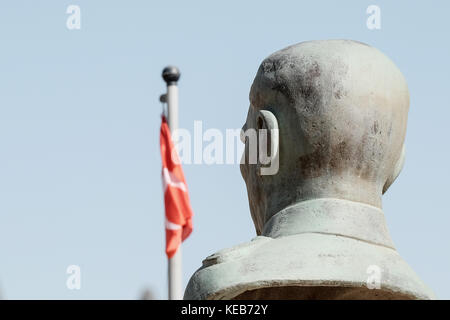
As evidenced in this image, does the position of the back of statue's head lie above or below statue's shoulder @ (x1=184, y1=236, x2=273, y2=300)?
above

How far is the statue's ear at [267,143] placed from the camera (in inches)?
367

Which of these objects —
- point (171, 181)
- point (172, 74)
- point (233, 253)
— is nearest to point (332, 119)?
point (233, 253)

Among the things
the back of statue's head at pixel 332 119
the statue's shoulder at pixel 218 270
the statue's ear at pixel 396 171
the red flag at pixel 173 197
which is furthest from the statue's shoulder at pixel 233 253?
the red flag at pixel 173 197

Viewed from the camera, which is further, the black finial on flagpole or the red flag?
the black finial on flagpole

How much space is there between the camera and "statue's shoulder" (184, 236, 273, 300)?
896cm

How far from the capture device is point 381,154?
9367 millimetres

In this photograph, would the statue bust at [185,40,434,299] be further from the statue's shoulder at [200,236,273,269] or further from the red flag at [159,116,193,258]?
the red flag at [159,116,193,258]

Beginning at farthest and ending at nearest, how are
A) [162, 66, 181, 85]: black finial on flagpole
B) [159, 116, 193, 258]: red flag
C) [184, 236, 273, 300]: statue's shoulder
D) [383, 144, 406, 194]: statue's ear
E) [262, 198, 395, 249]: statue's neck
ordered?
[162, 66, 181, 85]: black finial on flagpole < [159, 116, 193, 258]: red flag < [383, 144, 406, 194]: statue's ear < [262, 198, 395, 249]: statue's neck < [184, 236, 273, 300]: statue's shoulder

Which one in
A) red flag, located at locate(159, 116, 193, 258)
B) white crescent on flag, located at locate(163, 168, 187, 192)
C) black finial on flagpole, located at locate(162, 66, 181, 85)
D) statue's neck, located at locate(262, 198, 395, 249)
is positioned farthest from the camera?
white crescent on flag, located at locate(163, 168, 187, 192)

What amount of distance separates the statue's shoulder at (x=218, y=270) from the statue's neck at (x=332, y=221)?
159 millimetres

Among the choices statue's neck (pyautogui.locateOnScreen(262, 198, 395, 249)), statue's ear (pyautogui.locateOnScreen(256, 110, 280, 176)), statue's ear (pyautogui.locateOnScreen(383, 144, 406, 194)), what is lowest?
statue's neck (pyautogui.locateOnScreen(262, 198, 395, 249))

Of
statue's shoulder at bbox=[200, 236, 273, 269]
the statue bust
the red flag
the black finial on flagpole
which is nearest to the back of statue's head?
the statue bust
